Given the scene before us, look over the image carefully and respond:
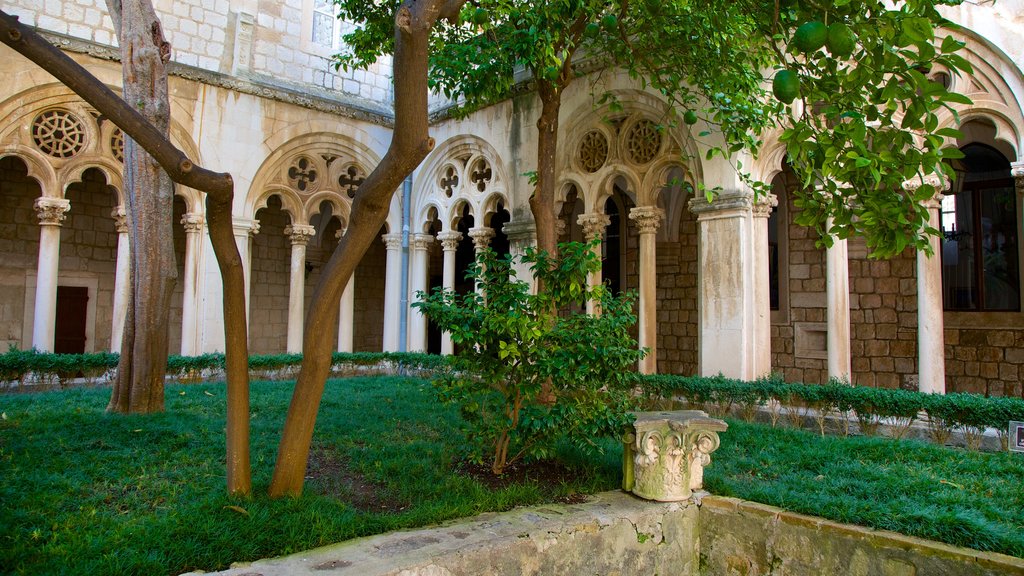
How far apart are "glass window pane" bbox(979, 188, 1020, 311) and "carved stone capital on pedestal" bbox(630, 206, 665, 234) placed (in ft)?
19.2

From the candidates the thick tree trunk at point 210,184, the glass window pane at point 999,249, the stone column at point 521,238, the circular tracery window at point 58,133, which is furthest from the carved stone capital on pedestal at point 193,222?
the glass window pane at point 999,249

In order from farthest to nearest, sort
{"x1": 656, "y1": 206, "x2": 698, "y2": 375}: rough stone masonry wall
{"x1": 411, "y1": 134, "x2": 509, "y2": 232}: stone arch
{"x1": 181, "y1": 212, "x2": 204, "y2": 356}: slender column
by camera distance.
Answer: {"x1": 656, "y1": 206, "x2": 698, "y2": 375}: rough stone masonry wall < {"x1": 411, "y1": 134, "x2": 509, "y2": 232}: stone arch < {"x1": 181, "y1": 212, "x2": 204, "y2": 356}: slender column

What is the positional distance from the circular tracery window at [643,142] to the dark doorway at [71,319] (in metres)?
11.4

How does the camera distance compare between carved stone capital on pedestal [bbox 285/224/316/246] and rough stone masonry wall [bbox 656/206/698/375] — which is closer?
carved stone capital on pedestal [bbox 285/224/316/246]

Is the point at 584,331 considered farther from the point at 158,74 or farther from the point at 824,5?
the point at 158,74

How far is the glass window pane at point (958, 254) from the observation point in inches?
415

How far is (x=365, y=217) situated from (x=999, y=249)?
1109 centimetres

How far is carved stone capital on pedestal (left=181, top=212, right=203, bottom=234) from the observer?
35.4 ft

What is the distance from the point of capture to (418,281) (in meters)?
12.8

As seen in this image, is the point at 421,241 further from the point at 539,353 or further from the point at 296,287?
the point at 539,353

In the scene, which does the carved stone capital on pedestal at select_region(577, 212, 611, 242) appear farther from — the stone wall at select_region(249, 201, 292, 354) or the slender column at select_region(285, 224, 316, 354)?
the stone wall at select_region(249, 201, 292, 354)

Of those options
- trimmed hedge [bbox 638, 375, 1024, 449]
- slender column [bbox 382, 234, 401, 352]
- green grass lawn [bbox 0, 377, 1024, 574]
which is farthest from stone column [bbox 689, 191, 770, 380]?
slender column [bbox 382, 234, 401, 352]

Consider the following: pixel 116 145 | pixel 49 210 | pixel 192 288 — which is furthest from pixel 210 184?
pixel 116 145

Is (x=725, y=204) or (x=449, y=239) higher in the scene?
(x=449, y=239)
